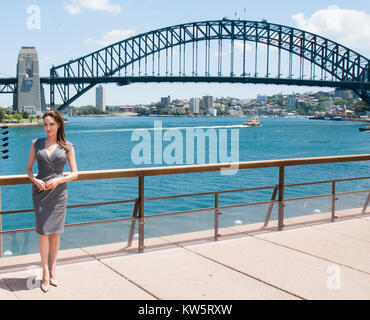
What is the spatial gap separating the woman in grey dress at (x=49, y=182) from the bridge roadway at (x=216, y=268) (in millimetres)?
291

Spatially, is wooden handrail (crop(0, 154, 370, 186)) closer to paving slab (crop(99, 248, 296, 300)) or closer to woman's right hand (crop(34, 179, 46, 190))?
woman's right hand (crop(34, 179, 46, 190))

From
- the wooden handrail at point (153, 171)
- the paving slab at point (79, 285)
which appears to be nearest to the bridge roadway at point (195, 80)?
the wooden handrail at point (153, 171)

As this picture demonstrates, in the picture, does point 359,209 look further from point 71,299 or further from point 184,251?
point 71,299

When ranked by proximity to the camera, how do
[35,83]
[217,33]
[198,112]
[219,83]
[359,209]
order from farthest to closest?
1. [198,112]
2. [217,33]
3. [35,83]
4. [219,83]
5. [359,209]

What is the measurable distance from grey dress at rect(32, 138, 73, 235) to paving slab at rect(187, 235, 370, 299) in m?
1.34

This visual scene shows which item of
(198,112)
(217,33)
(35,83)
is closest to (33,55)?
(35,83)

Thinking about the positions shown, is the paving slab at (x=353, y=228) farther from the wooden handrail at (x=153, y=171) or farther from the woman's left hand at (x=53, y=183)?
the woman's left hand at (x=53, y=183)

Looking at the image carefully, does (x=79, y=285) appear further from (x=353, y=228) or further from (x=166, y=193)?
(x=166, y=193)

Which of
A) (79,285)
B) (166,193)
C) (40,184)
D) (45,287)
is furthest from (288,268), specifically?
(166,193)

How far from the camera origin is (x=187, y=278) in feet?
12.3

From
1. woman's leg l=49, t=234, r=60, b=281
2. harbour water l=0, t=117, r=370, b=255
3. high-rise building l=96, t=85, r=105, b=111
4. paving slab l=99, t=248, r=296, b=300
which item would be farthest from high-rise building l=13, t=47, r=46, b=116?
woman's leg l=49, t=234, r=60, b=281

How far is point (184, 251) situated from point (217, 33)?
92523mm

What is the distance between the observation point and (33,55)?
3588 inches
